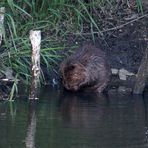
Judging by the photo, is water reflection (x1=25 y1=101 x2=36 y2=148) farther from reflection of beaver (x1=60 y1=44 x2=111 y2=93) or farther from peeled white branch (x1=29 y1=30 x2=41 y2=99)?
reflection of beaver (x1=60 y1=44 x2=111 y2=93)

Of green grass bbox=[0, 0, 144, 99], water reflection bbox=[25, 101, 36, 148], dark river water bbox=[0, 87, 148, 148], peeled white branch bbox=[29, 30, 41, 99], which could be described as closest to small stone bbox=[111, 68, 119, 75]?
green grass bbox=[0, 0, 144, 99]

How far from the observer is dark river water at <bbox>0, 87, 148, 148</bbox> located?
979 centimetres

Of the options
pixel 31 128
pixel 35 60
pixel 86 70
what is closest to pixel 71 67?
pixel 86 70

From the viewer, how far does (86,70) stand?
43.0 ft

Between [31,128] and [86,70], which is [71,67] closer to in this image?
[86,70]

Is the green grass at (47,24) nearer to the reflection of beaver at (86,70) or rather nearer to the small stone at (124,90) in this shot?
the reflection of beaver at (86,70)

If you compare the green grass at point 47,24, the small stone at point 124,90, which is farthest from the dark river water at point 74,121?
the green grass at point 47,24

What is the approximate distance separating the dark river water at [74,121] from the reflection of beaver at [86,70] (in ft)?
0.65

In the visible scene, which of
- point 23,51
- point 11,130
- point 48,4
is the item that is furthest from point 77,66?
point 11,130

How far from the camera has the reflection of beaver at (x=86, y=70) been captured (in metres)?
12.9

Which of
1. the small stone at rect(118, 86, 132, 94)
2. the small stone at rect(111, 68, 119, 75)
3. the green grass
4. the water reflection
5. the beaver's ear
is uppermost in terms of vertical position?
the green grass

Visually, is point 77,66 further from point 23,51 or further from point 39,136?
point 39,136

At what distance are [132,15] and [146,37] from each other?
661 millimetres

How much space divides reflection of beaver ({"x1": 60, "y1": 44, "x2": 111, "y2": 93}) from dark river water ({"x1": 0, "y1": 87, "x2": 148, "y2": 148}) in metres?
0.20
